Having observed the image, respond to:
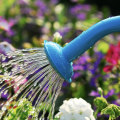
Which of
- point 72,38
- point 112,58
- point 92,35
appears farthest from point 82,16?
point 92,35

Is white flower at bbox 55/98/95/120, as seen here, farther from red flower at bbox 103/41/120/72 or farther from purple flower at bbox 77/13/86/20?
purple flower at bbox 77/13/86/20

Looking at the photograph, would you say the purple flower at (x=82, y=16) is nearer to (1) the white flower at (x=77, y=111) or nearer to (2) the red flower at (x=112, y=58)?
(2) the red flower at (x=112, y=58)

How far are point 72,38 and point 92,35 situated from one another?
45.2 inches

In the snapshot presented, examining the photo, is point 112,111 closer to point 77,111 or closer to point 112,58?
point 77,111

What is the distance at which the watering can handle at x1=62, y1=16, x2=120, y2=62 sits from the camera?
0.46m

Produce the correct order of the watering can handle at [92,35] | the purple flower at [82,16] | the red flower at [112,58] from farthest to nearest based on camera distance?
the purple flower at [82,16], the red flower at [112,58], the watering can handle at [92,35]

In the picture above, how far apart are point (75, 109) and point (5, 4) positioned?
4.49 ft

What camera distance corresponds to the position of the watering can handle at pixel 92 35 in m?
0.46

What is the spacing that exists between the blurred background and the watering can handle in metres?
0.36

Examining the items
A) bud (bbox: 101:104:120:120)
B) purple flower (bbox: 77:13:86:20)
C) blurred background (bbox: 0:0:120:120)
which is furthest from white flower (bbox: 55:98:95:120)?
purple flower (bbox: 77:13:86:20)

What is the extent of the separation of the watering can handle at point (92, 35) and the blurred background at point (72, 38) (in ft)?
1.17

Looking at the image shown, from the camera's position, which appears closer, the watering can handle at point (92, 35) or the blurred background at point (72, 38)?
the watering can handle at point (92, 35)

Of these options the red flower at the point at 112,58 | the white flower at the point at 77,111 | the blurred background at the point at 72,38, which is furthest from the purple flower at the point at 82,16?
the white flower at the point at 77,111

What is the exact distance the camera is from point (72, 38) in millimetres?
1606
